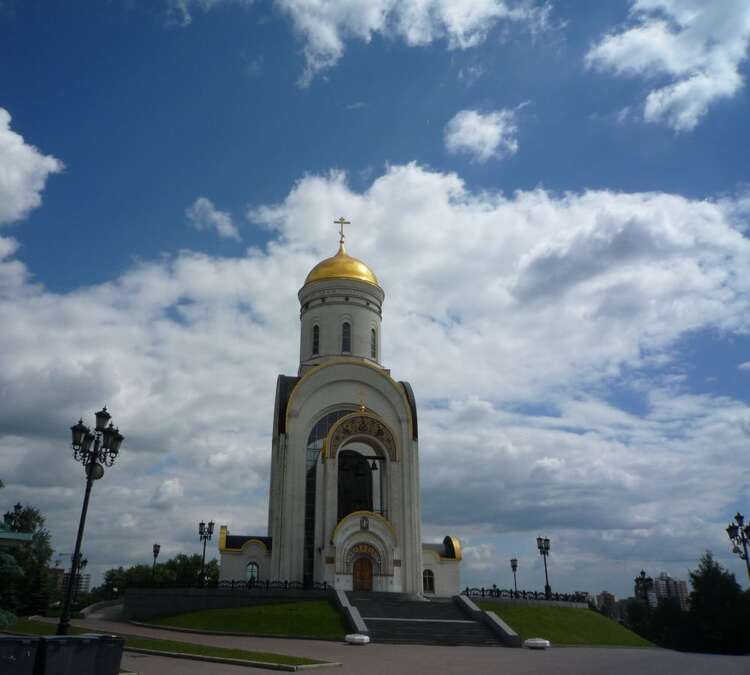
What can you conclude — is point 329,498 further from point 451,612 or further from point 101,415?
point 101,415

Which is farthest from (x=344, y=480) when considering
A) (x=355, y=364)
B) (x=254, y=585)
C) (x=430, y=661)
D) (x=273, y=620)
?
(x=430, y=661)

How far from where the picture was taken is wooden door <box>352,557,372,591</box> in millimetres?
27328

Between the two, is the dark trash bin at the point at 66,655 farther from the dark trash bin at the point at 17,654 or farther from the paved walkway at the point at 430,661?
the paved walkway at the point at 430,661

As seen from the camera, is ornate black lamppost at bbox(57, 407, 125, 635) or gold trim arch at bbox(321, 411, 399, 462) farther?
gold trim arch at bbox(321, 411, 399, 462)

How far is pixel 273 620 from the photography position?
2070 cm

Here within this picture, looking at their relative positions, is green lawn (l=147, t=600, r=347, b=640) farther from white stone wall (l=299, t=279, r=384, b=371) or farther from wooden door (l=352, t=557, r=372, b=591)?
white stone wall (l=299, t=279, r=384, b=371)

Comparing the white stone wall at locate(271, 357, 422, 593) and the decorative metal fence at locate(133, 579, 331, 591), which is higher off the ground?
the white stone wall at locate(271, 357, 422, 593)

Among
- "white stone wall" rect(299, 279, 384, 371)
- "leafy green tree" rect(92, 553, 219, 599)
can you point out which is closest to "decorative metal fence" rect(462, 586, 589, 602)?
"white stone wall" rect(299, 279, 384, 371)

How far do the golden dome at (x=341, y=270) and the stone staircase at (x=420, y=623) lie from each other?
16.4 meters

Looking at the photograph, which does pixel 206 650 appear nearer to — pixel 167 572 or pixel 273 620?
pixel 273 620

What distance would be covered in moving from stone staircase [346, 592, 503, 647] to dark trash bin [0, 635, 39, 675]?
1251 cm

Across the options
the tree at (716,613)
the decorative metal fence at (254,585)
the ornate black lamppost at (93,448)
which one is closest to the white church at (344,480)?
the decorative metal fence at (254,585)

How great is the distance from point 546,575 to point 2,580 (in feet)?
74.5

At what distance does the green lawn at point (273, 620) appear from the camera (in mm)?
19672
